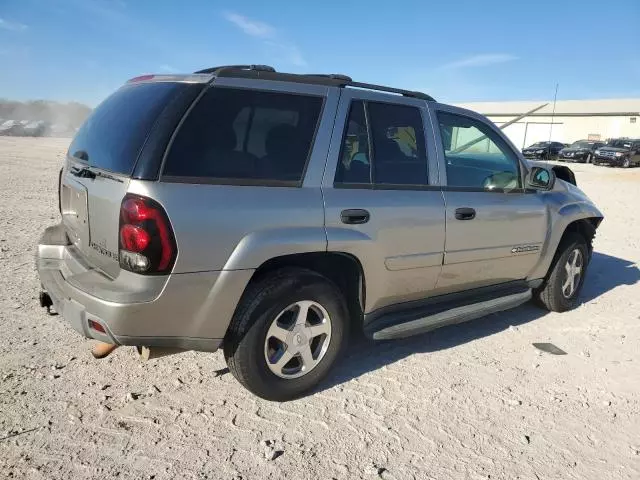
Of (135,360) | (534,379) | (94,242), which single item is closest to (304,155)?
(94,242)

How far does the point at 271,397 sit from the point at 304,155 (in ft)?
4.81

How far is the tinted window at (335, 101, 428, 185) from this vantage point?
3178 millimetres

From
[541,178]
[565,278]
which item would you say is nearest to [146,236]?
[541,178]

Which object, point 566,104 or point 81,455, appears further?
point 566,104

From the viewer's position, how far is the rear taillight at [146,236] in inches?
96.1

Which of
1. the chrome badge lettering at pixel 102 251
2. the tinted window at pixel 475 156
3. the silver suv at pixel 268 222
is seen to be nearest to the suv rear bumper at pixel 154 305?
the silver suv at pixel 268 222

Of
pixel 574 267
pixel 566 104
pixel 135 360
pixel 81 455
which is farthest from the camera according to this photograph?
pixel 566 104

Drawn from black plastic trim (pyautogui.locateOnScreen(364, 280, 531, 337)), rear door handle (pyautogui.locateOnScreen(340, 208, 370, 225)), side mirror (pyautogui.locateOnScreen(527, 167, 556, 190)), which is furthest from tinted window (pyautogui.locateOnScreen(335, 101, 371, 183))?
side mirror (pyautogui.locateOnScreen(527, 167, 556, 190))

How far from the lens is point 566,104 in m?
56.5

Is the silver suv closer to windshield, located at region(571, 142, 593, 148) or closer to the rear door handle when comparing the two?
the rear door handle

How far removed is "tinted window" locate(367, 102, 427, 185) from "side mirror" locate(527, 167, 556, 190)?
4.17 feet

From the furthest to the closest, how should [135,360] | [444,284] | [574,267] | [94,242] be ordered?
[574,267], [444,284], [135,360], [94,242]

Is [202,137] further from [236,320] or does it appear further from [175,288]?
[236,320]

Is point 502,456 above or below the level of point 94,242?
below
